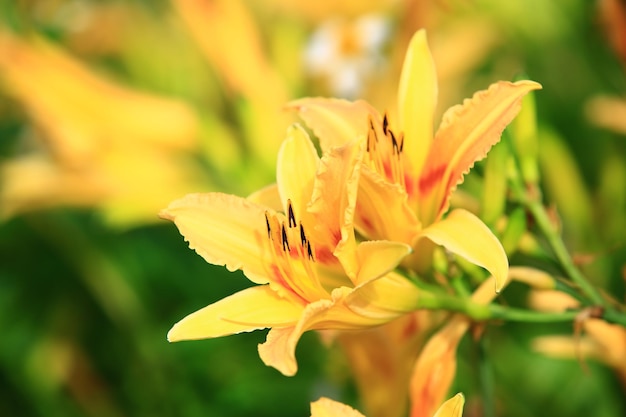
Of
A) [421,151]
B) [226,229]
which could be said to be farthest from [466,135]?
[226,229]

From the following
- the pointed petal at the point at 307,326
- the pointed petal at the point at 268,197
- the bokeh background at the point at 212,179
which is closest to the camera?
the pointed petal at the point at 307,326

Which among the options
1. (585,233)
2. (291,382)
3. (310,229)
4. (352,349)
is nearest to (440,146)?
(310,229)

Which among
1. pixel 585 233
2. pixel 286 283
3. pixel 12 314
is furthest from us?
pixel 12 314

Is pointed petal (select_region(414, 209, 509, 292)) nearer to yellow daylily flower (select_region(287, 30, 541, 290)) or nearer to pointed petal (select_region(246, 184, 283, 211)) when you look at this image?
yellow daylily flower (select_region(287, 30, 541, 290))

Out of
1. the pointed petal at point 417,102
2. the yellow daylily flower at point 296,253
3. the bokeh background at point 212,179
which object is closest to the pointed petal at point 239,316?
the yellow daylily flower at point 296,253

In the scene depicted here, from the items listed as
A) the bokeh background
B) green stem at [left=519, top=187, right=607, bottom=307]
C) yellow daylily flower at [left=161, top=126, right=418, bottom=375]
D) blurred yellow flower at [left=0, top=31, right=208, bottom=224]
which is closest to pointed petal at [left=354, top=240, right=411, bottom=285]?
yellow daylily flower at [left=161, top=126, right=418, bottom=375]

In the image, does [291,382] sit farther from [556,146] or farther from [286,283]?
[286,283]

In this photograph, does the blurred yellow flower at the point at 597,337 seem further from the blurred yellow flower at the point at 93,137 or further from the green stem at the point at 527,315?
the blurred yellow flower at the point at 93,137

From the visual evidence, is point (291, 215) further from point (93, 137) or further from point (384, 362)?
point (93, 137)
